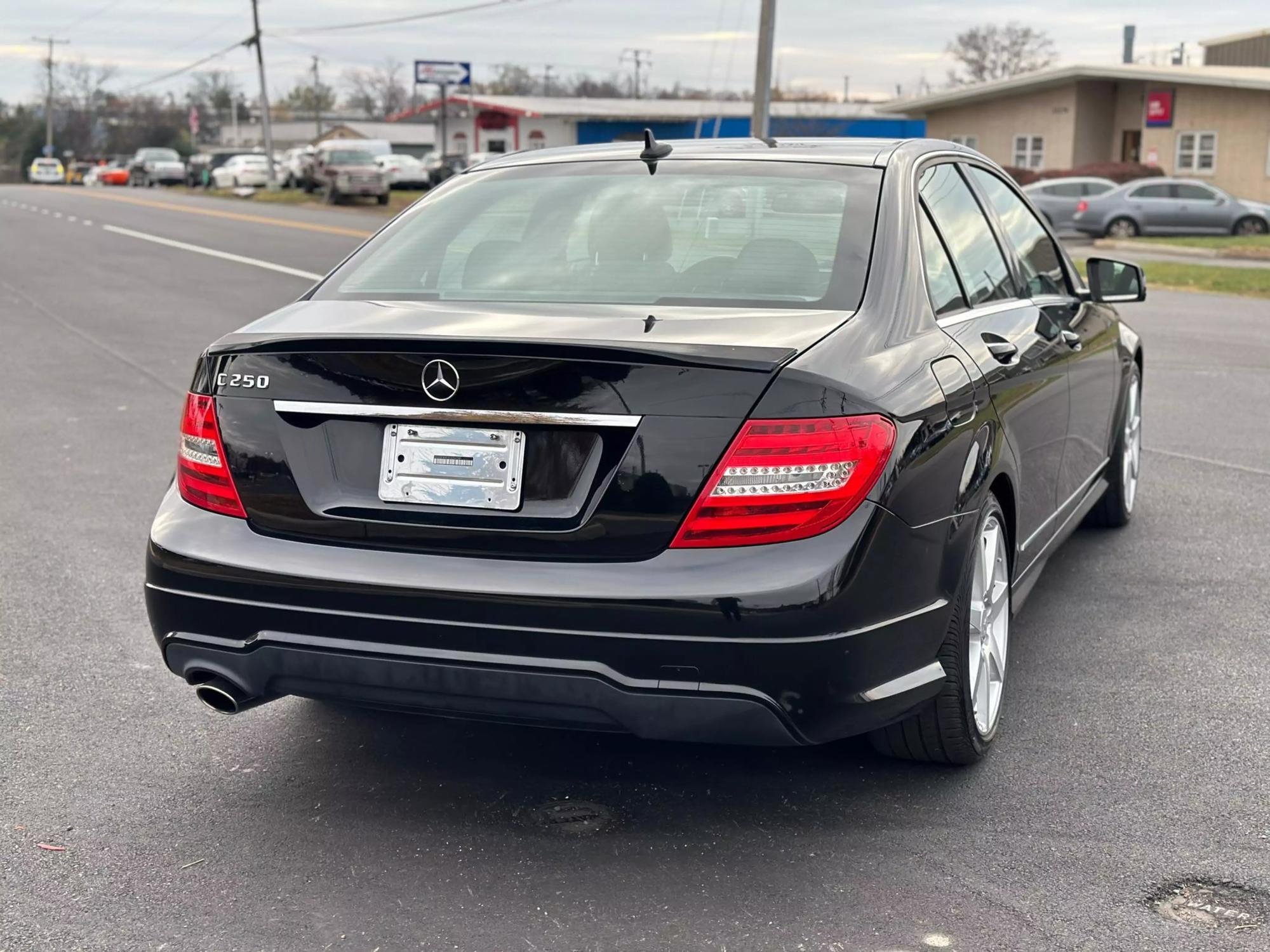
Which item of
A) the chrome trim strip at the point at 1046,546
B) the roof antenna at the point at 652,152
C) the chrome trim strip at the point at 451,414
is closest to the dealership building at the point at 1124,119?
the chrome trim strip at the point at 1046,546

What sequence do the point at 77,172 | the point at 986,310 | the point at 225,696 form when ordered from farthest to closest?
the point at 77,172 < the point at 986,310 < the point at 225,696

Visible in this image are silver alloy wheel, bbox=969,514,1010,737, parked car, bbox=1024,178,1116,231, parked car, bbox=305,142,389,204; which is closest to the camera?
silver alloy wheel, bbox=969,514,1010,737

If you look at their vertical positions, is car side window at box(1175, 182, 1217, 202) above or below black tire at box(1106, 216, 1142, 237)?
above

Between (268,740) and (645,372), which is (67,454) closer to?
(268,740)

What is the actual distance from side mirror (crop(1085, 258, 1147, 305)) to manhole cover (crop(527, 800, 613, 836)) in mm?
3067

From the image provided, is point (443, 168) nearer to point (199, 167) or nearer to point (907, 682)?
point (199, 167)

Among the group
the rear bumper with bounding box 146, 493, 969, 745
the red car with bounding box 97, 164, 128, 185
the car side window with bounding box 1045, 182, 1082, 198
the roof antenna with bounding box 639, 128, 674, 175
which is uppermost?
the roof antenna with bounding box 639, 128, 674, 175

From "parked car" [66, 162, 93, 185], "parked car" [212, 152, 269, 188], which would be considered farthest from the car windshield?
"parked car" [66, 162, 93, 185]

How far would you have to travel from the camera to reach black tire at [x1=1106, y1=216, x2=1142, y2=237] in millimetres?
32281

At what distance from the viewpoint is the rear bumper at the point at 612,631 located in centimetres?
317

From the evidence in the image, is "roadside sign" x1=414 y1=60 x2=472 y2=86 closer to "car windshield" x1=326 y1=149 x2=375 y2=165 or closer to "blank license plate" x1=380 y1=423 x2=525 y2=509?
"car windshield" x1=326 y1=149 x2=375 y2=165

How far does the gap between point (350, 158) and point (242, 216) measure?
8.13 m

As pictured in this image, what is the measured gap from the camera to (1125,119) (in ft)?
160

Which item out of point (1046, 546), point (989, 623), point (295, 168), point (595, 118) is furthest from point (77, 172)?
point (989, 623)
